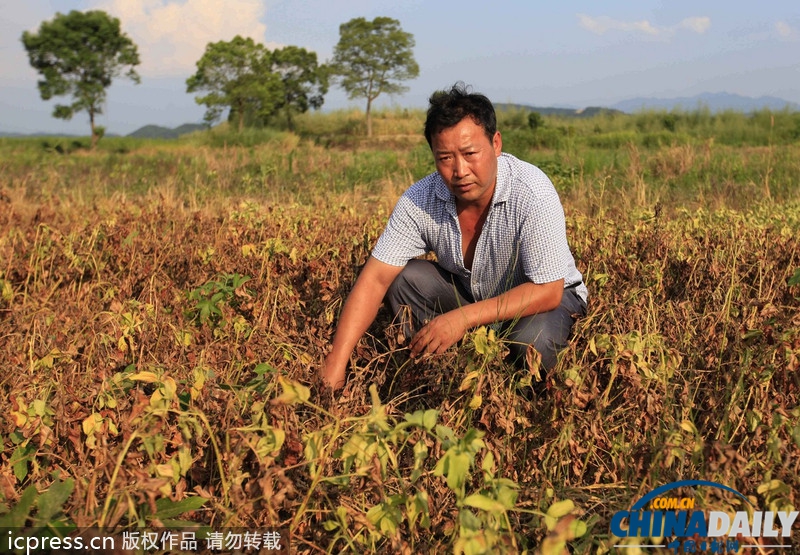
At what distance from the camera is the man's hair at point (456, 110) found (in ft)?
8.13

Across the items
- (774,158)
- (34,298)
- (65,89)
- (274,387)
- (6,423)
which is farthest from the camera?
(65,89)

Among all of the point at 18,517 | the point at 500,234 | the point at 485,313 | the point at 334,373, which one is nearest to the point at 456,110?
the point at 500,234

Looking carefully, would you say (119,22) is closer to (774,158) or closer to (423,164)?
(423,164)

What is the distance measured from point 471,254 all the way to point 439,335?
2.18 ft

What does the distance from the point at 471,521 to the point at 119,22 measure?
3030 cm

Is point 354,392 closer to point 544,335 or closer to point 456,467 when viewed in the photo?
point 544,335

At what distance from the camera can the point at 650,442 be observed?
6.39 ft

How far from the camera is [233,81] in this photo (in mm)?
25797

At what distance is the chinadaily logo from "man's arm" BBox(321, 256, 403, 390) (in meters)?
1.01

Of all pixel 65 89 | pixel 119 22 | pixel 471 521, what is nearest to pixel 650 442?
pixel 471 521

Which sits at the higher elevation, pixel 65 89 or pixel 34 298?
pixel 65 89

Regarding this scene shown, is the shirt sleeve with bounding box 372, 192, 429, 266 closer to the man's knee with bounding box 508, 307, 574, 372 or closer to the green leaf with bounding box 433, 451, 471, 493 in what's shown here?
the man's knee with bounding box 508, 307, 574, 372

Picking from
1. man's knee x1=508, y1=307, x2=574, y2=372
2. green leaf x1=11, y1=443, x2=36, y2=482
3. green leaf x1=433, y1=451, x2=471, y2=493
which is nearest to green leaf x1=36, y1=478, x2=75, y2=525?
green leaf x1=11, y1=443, x2=36, y2=482

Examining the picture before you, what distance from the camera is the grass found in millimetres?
1414
